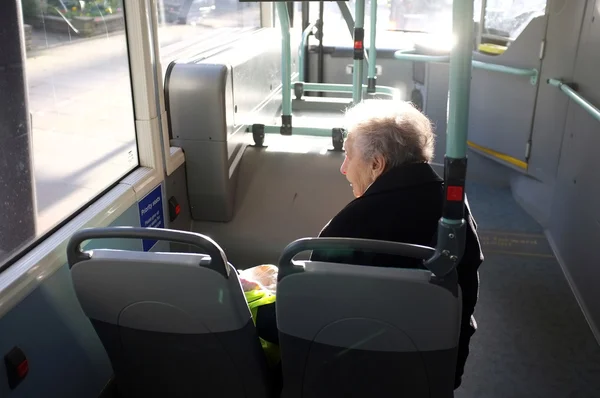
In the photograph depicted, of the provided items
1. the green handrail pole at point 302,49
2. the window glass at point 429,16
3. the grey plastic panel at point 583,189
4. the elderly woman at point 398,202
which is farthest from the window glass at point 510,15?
the elderly woman at point 398,202

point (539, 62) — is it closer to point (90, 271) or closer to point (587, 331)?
point (587, 331)

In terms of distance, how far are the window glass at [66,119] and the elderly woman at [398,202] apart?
0.94m

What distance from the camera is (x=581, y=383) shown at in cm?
240

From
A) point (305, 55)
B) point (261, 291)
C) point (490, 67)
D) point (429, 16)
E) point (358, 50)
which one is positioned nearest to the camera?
point (261, 291)

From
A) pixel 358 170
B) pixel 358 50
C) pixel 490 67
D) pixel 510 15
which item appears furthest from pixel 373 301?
pixel 510 15

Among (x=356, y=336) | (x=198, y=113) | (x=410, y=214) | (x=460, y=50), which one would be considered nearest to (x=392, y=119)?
(x=410, y=214)

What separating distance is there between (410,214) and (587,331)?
5.47 feet

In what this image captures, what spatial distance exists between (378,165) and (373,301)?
485 millimetres

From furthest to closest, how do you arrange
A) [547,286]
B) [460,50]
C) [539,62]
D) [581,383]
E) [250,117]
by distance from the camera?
[539,62]
[250,117]
[547,286]
[581,383]
[460,50]

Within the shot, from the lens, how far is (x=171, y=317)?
1544 mm

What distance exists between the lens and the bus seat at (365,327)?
137 cm

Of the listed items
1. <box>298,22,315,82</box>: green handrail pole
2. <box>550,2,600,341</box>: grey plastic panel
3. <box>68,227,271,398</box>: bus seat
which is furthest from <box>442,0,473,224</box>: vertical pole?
<box>298,22,315,82</box>: green handrail pole

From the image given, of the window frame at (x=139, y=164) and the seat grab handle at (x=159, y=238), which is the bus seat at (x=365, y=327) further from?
the window frame at (x=139, y=164)

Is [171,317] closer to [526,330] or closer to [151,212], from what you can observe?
[151,212]
